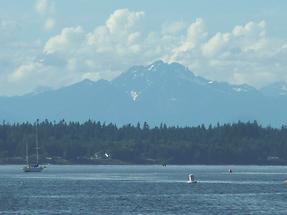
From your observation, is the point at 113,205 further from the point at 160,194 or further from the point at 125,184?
the point at 125,184

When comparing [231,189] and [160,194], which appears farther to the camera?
[231,189]

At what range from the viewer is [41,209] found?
115m

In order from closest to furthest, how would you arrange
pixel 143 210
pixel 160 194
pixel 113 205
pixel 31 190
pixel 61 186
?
1. pixel 143 210
2. pixel 113 205
3. pixel 160 194
4. pixel 31 190
5. pixel 61 186

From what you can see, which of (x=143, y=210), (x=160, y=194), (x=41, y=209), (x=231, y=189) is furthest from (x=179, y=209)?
(x=231, y=189)

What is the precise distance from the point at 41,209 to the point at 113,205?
9.88 m

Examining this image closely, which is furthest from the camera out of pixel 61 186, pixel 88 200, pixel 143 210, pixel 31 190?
pixel 61 186

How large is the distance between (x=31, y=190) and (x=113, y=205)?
1440 inches

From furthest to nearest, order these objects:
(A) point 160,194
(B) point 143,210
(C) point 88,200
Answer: (A) point 160,194, (C) point 88,200, (B) point 143,210

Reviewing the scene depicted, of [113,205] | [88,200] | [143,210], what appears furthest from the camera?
[88,200]

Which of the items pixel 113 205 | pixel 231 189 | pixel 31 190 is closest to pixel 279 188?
pixel 231 189

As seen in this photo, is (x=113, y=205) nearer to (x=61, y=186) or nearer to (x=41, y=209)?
(x=41, y=209)

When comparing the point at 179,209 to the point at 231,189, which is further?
the point at 231,189

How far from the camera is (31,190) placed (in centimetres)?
15600

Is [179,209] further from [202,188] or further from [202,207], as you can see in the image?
[202,188]
